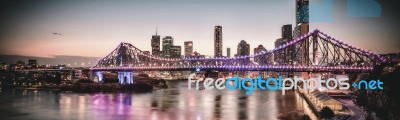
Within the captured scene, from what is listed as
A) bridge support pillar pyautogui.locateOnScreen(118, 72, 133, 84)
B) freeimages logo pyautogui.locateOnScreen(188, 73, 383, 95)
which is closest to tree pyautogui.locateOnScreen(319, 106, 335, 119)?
freeimages logo pyautogui.locateOnScreen(188, 73, 383, 95)

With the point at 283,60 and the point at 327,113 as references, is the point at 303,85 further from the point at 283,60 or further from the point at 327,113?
the point at 327,113

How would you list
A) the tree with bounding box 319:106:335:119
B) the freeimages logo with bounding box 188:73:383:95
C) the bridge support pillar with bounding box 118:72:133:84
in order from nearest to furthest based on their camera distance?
1. the tree with bounding box 319:106:335:119
2. the freeimages logo with bounding box 188:73:383:95
3. the bridge support pillar with bounding box 118:72:133:84

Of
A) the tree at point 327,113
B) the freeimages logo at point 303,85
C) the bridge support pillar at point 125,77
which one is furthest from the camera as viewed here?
the bridge support pillar at point 125,77

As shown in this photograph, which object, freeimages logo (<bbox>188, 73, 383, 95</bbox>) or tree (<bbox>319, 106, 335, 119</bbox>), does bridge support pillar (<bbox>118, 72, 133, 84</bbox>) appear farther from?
tree (<bbox>319, 106, 335, 119</bbox>)

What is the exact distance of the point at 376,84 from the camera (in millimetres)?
39719

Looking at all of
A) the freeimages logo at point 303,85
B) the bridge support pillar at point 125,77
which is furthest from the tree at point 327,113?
the bridge support pillar at point 125,77

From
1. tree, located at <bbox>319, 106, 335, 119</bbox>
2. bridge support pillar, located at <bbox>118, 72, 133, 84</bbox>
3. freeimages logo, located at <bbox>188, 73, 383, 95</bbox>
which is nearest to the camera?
tree, located at <bbox>319, 106, 335, 119</bbox>

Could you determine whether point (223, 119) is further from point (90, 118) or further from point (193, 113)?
point (90, 118)

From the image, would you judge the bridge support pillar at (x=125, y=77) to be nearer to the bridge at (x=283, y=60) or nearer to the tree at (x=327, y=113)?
the bridge at (x=283, y=60)

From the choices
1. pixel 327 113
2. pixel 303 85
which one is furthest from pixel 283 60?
pixel 327 113

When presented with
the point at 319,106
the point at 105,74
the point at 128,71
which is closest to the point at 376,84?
the point at 319,106

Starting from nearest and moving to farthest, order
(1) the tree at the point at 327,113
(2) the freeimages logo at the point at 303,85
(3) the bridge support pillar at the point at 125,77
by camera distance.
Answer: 1. (1) the tree at the point at 327,113
2. (2) the freeimages logo at the point at 303,85
3. (3) the bridge support pillar at the point at 125,77

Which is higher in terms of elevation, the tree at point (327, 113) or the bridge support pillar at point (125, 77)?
the bridge support pillar at point (125, 77)

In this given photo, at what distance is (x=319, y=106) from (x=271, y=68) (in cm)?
1974
